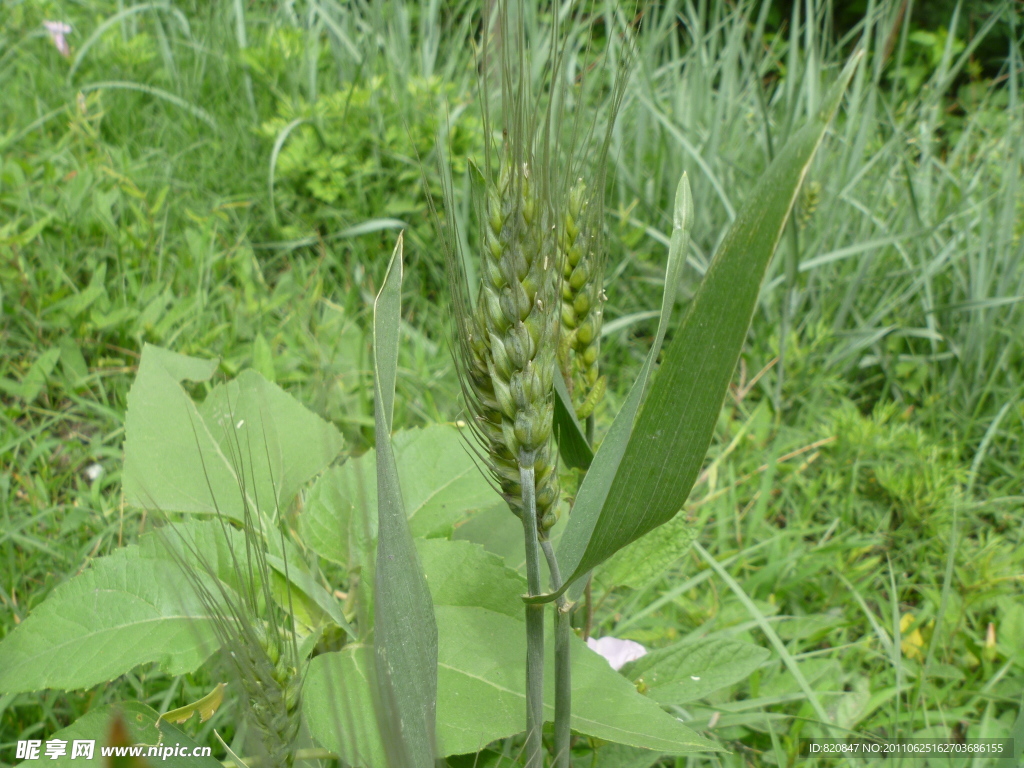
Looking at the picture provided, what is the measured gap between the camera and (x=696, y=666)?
859 millimetres

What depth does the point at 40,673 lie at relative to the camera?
27.4 inches

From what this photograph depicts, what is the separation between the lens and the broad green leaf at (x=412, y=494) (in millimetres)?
808

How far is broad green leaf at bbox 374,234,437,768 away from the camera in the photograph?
47cm

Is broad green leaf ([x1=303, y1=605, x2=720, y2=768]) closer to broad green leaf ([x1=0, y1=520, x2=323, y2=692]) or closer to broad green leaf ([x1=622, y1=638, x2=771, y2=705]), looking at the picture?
broad green leaf ([x1=0, y1=520, x2=323, y2=692])

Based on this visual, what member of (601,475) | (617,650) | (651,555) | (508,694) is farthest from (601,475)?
(617,650)

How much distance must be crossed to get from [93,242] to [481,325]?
5.39ft

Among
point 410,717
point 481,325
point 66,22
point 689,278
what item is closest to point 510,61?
point 481,325

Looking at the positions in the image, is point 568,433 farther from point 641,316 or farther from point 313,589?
point 641,316

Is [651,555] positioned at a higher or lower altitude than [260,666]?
lower

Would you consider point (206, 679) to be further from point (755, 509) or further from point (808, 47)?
point (808, 47)

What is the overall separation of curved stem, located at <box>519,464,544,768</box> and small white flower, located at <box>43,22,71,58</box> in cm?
264

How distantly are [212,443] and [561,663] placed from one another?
0.56m

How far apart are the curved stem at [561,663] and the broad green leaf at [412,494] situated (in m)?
0.23

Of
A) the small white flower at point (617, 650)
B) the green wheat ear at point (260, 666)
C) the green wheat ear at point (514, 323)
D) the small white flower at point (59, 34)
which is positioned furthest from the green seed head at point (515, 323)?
the small white flower at point (59, 34)
